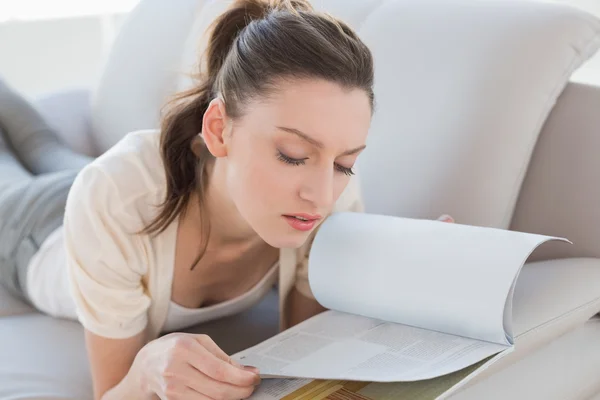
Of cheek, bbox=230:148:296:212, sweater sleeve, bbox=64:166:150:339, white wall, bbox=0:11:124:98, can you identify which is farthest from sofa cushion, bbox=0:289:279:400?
white wall, bbox=0:11:124:98

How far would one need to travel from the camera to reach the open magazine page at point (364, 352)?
0.90m

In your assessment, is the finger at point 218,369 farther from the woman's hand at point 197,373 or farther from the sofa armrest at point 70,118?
the sofa armrest at point 70,118

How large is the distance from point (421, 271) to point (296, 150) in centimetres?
23

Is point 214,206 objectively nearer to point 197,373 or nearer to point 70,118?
point 197,373

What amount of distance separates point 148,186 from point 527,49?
68cm

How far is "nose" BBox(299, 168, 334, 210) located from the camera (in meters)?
1.00

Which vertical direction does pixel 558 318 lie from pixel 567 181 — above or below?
below

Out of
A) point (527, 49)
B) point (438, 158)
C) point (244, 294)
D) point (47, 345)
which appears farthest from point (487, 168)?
point (47, 345)

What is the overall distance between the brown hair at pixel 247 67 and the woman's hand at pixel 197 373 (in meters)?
0.28

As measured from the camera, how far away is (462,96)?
1.36 metres

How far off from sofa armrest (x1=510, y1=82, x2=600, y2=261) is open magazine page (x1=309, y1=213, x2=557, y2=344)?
1.07 ft

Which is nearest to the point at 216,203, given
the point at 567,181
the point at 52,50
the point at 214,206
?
the point at 214,206

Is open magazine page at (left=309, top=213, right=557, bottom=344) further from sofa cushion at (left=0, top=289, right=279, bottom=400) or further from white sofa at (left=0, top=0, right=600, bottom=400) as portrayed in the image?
sofa cushion at (left=0, top=289, right=279, bottom=400)

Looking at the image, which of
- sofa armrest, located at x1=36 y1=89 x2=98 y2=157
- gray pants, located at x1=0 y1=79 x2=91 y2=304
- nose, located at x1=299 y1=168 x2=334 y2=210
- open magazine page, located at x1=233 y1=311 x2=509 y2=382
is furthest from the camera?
sofa armrest, located at x1=36 y1=89 x2=98 y2=157
